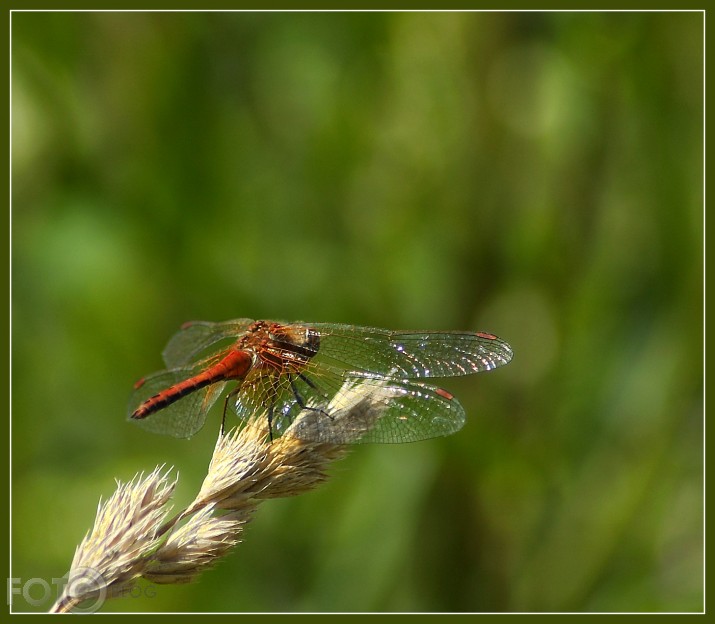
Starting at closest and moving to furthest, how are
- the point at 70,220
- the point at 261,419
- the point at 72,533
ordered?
the point at 261,419 → the point at 72,533 → the point at 70,220

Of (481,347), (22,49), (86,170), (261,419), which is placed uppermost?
(22,49)

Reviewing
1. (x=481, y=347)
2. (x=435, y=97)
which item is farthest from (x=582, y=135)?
(x=481, y=347)

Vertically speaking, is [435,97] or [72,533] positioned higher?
[435,97]

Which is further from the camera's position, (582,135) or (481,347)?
(582,135)

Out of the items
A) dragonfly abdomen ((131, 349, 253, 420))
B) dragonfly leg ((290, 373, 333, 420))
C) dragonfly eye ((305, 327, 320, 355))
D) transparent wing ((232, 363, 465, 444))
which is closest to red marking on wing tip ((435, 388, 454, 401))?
transparent wing ((232, 363, 465, 444))

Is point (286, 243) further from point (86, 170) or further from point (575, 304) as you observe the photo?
point (575, 304)

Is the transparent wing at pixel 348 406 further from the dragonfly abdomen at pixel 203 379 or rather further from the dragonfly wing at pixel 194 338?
the dragonfly wing at pixel 194 338
